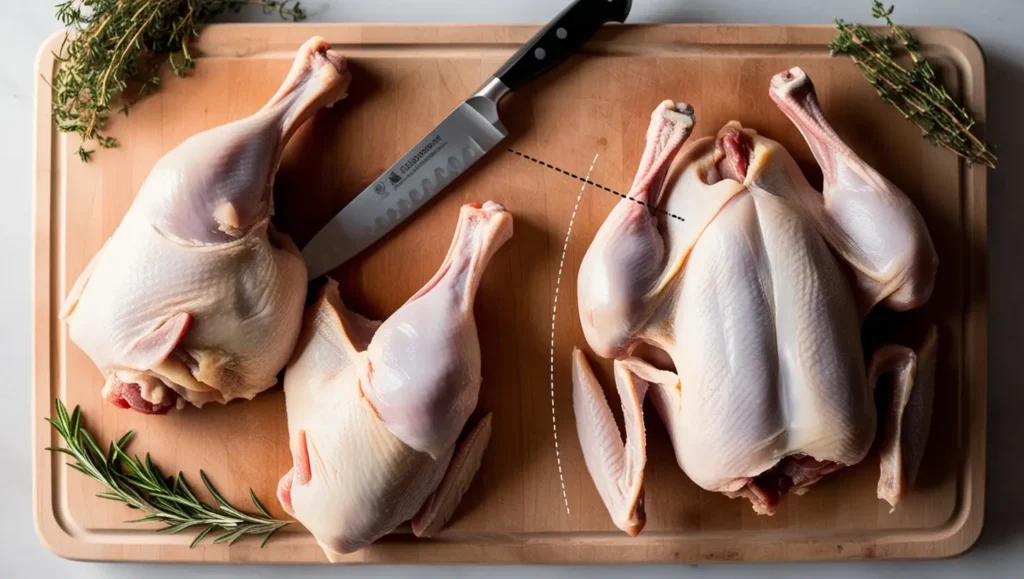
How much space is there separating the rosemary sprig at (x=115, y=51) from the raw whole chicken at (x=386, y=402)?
74 cm

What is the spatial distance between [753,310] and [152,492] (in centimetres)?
161

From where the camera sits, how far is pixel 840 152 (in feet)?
6.22

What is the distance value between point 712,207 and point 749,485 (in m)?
0.69

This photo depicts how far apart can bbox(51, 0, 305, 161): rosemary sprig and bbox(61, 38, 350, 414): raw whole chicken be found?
0.30 meters

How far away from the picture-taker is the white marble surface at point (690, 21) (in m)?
2.16

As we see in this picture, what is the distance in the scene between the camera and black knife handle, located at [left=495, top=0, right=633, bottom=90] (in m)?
1.98

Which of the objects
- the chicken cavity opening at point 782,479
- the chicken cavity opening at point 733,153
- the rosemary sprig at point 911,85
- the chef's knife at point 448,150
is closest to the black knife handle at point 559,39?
the chef's knife at point 448,150

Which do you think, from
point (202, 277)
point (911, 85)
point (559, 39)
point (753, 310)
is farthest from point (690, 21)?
point (202, 277)

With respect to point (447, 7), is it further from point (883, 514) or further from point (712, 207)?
point (883, 514)

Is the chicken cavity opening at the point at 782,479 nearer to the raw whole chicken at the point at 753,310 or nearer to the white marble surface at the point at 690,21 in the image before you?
the raw whole chicken at the point at 753,310

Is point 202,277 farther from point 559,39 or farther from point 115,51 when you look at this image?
point 559,39

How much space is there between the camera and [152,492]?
205 cm

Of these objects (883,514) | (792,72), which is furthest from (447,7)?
(883,514)

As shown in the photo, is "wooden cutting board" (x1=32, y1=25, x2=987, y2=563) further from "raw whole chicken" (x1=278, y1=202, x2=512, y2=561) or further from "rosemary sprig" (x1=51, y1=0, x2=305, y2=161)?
"raw whole chicken" (x1=278, y1=202, x2=512, y2=561)
